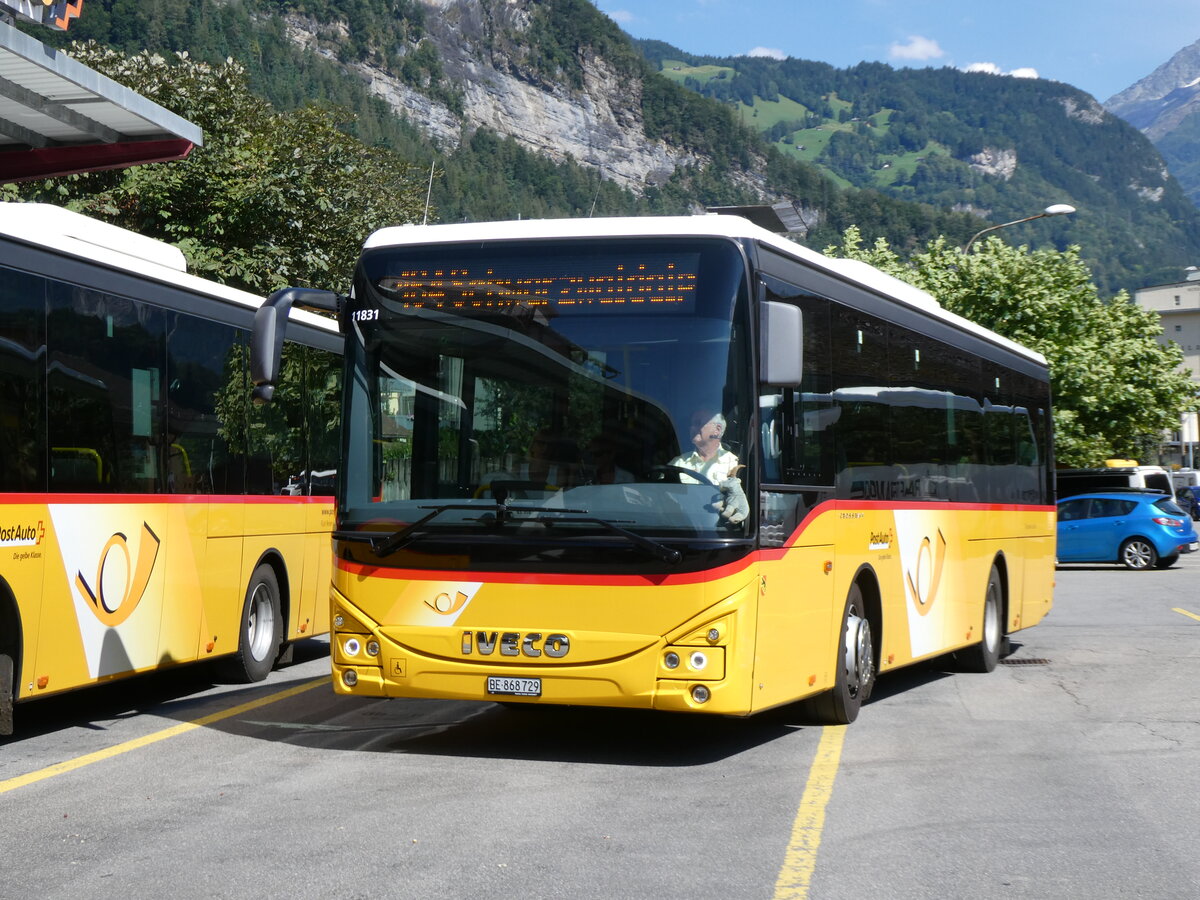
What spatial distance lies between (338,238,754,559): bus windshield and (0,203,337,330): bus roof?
81.1 inches

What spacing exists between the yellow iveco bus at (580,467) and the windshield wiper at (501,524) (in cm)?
1

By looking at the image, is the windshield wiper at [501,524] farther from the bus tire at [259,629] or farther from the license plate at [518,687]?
the bus tire at [259,629]

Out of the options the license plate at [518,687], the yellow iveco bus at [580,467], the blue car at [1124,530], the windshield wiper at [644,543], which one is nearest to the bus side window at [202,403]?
the yellow iveco bus at [580,467]

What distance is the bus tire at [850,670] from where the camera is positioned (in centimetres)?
1002

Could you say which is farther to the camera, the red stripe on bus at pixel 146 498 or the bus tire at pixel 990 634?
the bus tire at pixel 990 634

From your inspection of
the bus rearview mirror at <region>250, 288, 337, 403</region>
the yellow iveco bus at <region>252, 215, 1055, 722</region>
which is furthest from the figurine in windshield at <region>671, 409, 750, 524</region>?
the bus rearview mirror at <region>250, 288, 337, 403</region>

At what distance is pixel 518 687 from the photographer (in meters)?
8.44

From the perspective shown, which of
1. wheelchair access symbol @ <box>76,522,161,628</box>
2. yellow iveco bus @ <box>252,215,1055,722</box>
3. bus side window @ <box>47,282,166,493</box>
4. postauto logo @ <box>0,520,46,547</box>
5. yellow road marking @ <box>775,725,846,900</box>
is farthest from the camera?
wheelchair access symbol @ <box>76,522,161,628</box>

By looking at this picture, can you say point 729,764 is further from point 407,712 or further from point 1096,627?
point 1096,627

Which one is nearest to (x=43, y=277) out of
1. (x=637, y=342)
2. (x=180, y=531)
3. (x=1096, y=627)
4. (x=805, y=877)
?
(x=180, y=531)

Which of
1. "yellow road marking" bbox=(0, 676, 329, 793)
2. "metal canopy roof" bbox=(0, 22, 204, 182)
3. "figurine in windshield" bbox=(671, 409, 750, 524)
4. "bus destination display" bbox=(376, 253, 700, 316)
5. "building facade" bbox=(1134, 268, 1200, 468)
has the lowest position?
"yellow road marking" bbox=(0, 676, 329, 793)

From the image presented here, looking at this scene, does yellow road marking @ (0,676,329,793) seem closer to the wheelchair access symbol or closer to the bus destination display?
the wheelchair access symbol

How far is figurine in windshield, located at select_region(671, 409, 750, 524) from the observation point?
27.0ft

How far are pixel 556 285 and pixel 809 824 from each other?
316 cm
